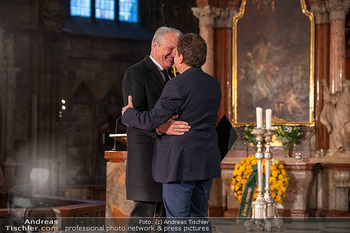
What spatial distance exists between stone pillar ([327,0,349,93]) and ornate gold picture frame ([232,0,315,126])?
519 millimetres

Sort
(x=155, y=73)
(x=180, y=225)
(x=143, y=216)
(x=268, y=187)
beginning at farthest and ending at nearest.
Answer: (x=268, y=187) → (x=155, y=73) → (x=143, y=216) → (x=180, y=225)

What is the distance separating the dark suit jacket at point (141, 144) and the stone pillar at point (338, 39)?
816 centimetres

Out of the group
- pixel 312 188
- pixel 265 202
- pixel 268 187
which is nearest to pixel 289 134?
pixel 312 188

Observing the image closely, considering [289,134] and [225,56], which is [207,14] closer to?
[225,56]

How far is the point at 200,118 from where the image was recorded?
3684mm

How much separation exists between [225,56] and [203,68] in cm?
53

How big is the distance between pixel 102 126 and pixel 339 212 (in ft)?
32.5

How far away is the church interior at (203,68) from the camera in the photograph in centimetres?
1068

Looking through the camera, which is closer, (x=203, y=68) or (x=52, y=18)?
(x=203, y=68)

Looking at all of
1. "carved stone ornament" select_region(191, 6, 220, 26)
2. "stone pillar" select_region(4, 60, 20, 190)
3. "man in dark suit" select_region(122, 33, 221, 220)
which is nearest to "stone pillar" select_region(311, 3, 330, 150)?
"carved stone ornament" select_region(191, 6, 220, 26)

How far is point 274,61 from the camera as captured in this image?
12227 millimetres

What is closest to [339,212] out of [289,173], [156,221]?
[289,173]

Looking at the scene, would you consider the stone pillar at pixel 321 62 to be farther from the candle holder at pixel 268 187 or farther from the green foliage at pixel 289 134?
the candle holder at pixel 268 187

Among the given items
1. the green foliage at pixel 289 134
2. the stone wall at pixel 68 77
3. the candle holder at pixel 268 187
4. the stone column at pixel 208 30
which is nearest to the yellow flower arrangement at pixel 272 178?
the candle holder at pixel 268 187
